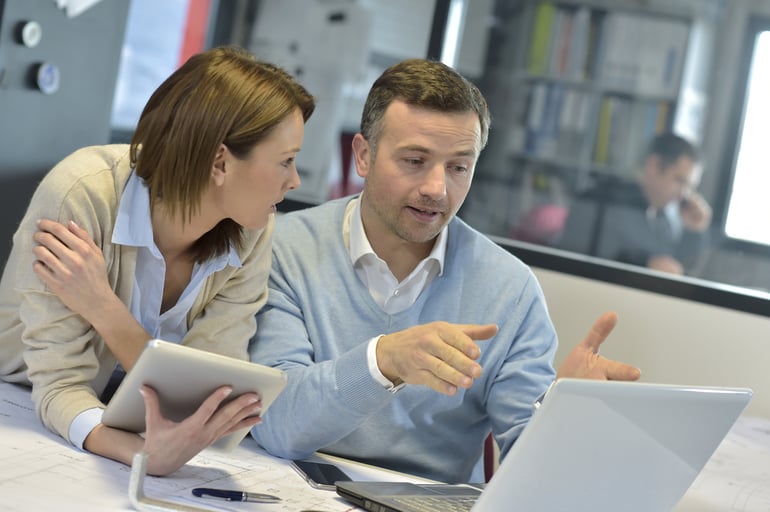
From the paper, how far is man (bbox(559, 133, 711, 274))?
4617mm

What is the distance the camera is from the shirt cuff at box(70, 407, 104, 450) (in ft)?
4.37

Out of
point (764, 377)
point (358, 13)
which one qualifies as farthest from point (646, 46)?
point (764, 377)

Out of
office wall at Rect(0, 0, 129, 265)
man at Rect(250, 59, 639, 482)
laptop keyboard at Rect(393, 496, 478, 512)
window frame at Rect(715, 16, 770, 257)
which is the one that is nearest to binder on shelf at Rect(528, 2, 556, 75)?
window frame at Rect(715, 16, 770, 257)

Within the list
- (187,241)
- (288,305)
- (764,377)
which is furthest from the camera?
(764,377)

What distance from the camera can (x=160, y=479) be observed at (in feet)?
4.10

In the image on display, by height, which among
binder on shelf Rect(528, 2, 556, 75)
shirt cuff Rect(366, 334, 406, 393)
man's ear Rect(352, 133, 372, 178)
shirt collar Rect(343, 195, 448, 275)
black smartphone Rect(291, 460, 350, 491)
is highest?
binder on shelf Rect(528, 2, 556, 75)

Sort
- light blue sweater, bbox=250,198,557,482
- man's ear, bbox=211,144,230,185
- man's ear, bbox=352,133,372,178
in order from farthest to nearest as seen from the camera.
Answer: man's ear, bbox=352,133,372,178 → light blue sweater, bbox=250,198,557,482 → man's ear, bbox=211,144,230,185

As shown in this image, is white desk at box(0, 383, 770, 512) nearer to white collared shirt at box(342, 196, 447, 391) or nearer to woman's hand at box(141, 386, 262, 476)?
woman's hand at box(141, 386, 262, 476)

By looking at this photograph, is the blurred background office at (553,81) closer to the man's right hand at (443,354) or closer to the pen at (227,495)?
the man's right hand at (443,354)

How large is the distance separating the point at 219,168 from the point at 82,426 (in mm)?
459

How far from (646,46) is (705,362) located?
15.0 ft

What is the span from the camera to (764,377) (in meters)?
2.14

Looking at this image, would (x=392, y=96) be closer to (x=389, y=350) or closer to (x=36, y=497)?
(x=389, y=350)

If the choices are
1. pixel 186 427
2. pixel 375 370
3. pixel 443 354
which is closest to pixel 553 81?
pixel 375 370
